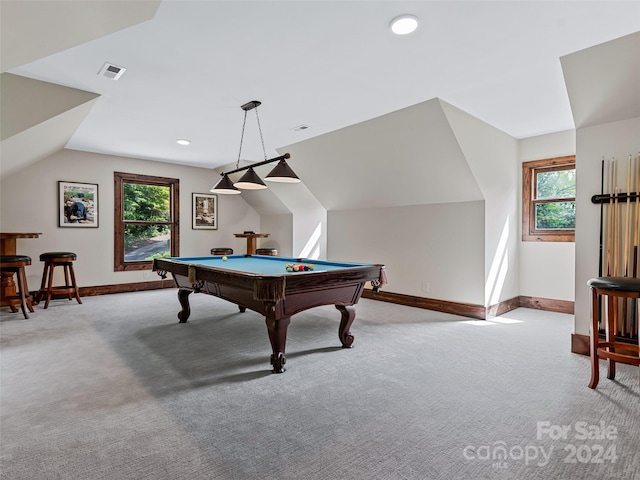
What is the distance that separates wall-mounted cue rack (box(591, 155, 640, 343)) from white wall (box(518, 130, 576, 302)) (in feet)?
5.81

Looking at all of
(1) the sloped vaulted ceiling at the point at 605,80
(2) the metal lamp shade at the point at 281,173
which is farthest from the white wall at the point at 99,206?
(1) the sloped vaulted ceiling at the point at 605,80

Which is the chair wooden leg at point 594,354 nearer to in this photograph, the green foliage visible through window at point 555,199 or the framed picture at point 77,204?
the green foliage visible through window at point 555,199

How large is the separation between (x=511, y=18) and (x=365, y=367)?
264 cm

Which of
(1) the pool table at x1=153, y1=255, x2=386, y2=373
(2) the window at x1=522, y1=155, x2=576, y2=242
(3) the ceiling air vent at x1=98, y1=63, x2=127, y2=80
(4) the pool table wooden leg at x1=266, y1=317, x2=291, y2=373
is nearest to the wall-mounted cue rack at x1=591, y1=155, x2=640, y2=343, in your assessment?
(2) the window at x1=522, y1=155, x2=576, y2=242

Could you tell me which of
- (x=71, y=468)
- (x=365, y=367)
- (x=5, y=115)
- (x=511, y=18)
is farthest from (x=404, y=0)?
(x=5, y=115)

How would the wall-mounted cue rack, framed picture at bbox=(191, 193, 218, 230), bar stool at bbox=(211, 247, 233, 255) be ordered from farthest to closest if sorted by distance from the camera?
framed picture at bbox=(191, 193, 218, 230)
bar stool at bbox=(211, 247, 233, 255)
the wall-mounted cue rack

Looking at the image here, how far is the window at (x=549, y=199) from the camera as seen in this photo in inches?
180

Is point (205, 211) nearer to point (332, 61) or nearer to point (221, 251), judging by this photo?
point (221, 251)

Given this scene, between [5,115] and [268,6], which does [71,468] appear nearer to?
[268,6]

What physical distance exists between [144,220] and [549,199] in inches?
271

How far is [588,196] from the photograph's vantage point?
303cm

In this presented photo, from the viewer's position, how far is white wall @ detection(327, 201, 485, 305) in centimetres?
446

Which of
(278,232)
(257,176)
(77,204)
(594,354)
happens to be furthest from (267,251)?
(594,354)

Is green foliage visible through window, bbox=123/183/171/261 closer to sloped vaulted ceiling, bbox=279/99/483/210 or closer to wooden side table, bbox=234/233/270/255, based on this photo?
wooden side table, bbox=234/233/270/255
